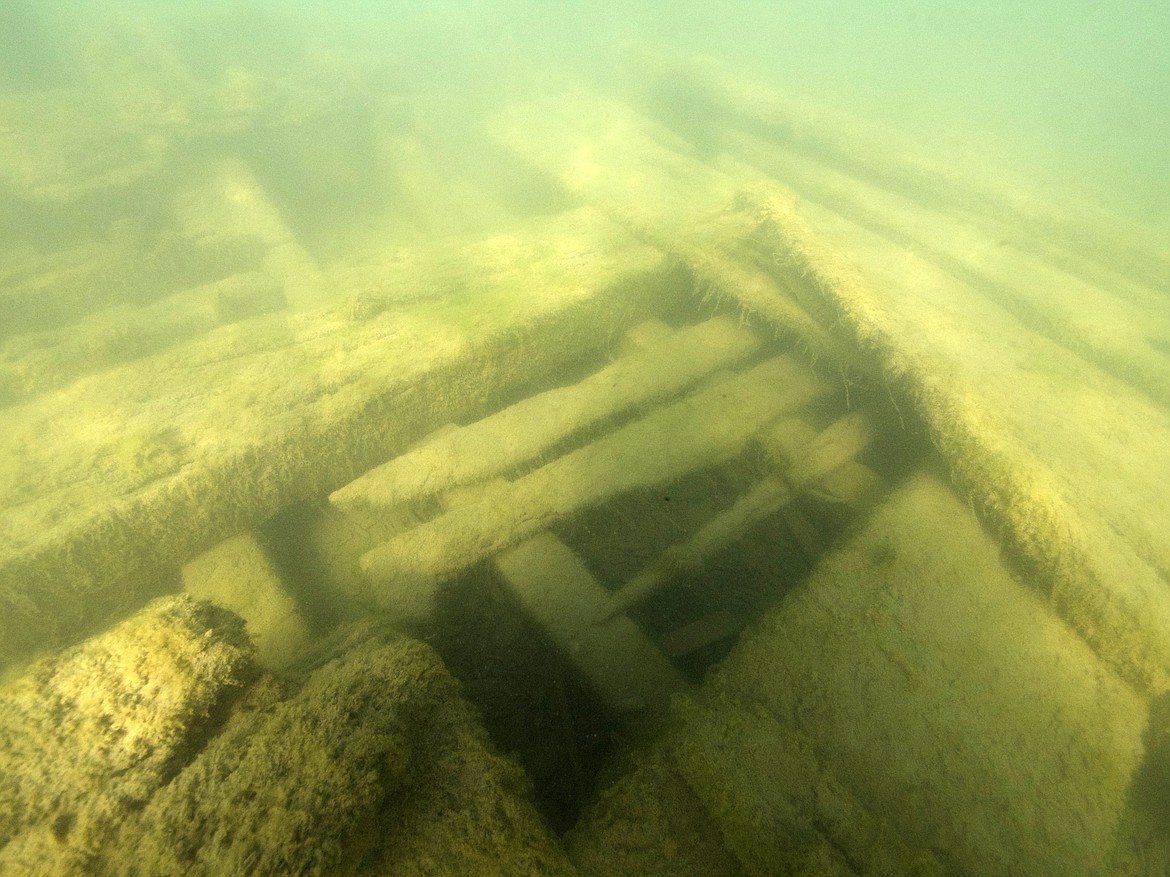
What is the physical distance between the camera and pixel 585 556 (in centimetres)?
291

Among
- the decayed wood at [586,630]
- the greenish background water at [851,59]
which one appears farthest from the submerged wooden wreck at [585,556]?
the greenish background water at [851,59]

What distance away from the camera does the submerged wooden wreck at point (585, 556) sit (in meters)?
1.29

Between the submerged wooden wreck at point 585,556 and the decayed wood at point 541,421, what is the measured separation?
3 centimetres

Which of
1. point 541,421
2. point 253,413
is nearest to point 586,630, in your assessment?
point 541,421

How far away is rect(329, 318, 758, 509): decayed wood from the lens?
266 centimetres

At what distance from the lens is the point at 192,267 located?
214 inches

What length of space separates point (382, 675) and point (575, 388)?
7.02 feet

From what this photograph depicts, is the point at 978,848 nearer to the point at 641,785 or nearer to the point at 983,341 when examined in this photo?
the point at 641,785

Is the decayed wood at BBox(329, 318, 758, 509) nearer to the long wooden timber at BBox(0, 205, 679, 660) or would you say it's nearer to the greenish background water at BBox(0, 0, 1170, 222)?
the long wooden timber at BBox(0, 205, 679, 660)

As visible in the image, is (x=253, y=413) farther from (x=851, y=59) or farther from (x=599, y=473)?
(x=851, y=59)

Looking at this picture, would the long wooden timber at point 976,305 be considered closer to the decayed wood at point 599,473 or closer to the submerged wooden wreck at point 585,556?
the submerged wooden wreck at point 585,556

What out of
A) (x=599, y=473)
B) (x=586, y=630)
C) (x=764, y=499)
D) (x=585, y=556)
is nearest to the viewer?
(x=586, y=630)

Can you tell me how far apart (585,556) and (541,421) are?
870 mm

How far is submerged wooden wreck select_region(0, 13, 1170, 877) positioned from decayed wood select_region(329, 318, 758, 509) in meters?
0.03
